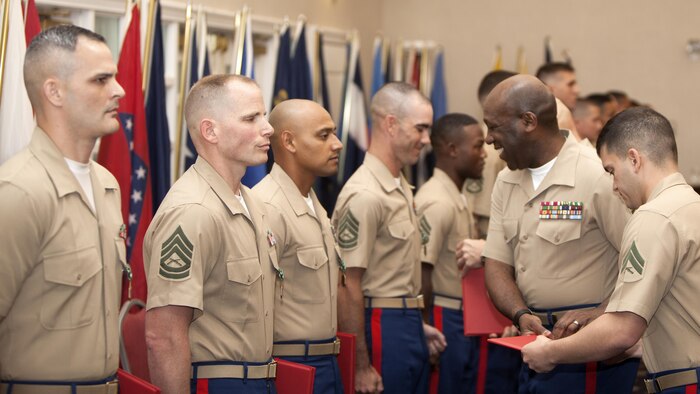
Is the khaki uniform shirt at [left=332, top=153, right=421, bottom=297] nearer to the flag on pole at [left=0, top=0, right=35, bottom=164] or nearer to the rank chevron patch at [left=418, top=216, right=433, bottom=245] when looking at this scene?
the rank chevron patch at [left=418, top=216, right=433, bottom=245]

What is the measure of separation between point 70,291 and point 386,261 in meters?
1.86

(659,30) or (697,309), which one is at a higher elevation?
(659,30)

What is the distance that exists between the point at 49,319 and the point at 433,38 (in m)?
5.88

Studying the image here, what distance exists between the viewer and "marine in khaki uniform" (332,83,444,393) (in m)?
3.86

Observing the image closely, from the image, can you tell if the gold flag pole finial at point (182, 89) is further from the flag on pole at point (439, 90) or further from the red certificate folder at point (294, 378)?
the flag on pole at point (439, 90)

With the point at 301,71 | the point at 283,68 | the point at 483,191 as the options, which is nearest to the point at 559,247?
the point at 483,191

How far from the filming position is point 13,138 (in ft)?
11.5

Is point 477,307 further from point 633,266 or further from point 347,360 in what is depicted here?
point 633,266

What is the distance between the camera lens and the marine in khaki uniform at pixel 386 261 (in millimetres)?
3859

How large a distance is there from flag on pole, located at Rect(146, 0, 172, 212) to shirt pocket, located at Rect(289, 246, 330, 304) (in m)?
1.41

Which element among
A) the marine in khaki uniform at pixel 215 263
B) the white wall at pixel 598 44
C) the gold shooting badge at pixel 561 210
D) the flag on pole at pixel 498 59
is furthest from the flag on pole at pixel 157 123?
the white wall at pixel 598 44

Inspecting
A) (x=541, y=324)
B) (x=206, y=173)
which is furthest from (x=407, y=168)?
(x=206, y=173)

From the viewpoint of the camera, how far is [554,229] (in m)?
3.33

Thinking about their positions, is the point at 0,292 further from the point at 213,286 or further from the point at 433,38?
the point at 433,38
